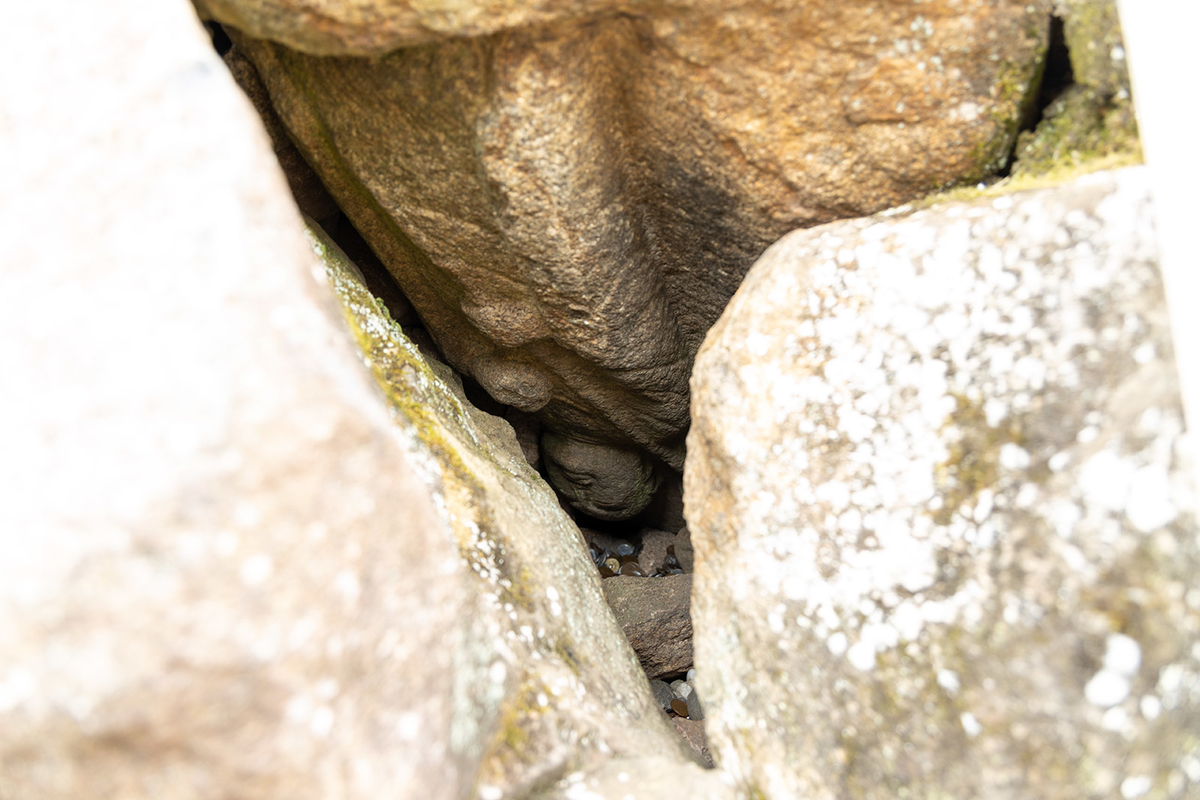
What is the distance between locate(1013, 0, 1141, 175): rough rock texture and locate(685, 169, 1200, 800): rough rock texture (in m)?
0.16

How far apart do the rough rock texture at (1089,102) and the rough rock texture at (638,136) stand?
5 cm

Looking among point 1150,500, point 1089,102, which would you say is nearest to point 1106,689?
point 1150,500

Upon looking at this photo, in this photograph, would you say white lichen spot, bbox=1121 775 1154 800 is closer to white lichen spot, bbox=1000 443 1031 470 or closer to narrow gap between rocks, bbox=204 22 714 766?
white lichen spot, bbox=1000 443 1031 470

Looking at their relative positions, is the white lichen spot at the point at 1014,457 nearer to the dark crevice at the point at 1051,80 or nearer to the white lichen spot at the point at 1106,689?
the white lichen spot at the point at 1106,689

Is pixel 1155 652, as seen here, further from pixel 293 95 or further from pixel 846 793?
pixel 293 95

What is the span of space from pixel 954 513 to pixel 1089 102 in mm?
659

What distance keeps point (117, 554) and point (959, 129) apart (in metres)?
1.32

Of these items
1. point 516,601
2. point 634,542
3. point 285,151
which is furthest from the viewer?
point 634,542

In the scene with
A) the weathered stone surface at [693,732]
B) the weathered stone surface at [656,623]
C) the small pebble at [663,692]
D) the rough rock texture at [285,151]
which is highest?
the rough rock texture at [285,151]

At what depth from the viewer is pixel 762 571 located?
3.77ft

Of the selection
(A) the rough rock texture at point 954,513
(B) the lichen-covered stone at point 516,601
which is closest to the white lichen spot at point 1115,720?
(A) the rough rock texture at point 954,513

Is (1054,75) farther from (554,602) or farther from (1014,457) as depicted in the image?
(554,602)

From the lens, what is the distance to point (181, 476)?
75 cm

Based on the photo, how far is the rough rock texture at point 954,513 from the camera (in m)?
0.82
